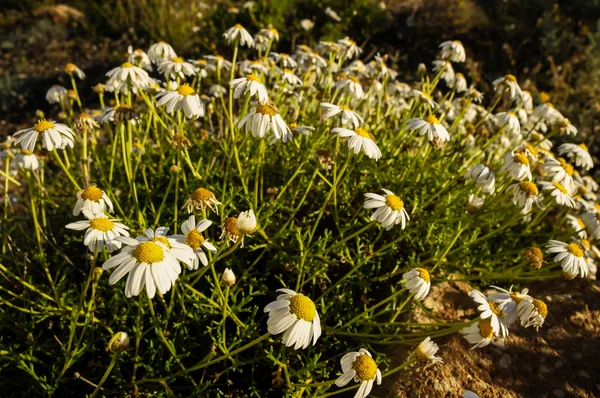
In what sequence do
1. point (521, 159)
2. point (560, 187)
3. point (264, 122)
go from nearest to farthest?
point (264, 122)
point (521, 159)
point (560, 187)

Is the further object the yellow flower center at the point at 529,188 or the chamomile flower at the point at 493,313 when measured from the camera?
the yellow flower center at the point at 529,188

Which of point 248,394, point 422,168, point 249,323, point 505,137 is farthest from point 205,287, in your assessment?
point 505,137

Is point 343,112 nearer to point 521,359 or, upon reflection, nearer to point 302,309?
point 302,309

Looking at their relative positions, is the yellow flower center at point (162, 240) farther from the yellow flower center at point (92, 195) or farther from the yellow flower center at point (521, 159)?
the yellow flower center at point (521, 159)

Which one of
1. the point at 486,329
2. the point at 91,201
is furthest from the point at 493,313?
the point at 91,201

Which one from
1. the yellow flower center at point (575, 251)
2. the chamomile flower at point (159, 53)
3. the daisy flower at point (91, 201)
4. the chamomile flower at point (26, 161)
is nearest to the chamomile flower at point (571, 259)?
the yellow flower center at point (575, 251)

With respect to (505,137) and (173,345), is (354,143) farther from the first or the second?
(505,137)
